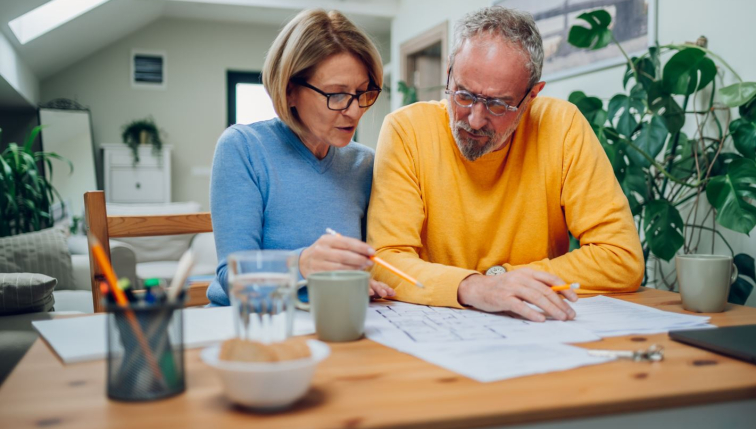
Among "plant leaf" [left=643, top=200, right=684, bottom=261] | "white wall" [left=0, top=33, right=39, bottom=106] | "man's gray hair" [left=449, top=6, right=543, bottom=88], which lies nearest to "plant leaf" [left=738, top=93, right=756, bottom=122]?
"plant leaf" [left=643, top=200, right=684, bottom=261]

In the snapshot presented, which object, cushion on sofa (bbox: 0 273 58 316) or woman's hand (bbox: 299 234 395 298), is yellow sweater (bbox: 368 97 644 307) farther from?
cushion on sofa (bbox: 0 273 58 316)

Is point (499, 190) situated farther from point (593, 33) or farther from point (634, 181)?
point (593, 33)

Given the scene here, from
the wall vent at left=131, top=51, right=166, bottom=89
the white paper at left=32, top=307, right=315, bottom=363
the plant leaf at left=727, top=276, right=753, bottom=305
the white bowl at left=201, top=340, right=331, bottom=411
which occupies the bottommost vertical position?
the plant leaf at left=727, top=276, right=753, bottom=305

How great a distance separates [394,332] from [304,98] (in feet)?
2.09

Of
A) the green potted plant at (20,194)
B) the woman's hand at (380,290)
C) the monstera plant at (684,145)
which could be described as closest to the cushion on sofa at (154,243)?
the green potted plant at (20,194)

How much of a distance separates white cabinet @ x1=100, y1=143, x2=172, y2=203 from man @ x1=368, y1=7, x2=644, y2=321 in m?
5.21

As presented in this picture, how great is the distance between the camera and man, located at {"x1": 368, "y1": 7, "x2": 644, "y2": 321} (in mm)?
1232

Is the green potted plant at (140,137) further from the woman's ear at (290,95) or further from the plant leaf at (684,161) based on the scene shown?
the woman's ear at (290,95)

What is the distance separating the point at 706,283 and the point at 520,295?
335 mm

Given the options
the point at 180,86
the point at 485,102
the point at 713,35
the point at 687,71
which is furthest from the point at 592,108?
the point at 180,86

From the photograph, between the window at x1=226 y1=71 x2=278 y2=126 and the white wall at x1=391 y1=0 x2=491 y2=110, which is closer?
the white wall at x1=391 y1=0 x2=491 y2=110

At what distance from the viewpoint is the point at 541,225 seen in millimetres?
1385

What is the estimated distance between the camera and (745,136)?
1.92m

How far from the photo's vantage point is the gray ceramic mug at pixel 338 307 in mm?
773
